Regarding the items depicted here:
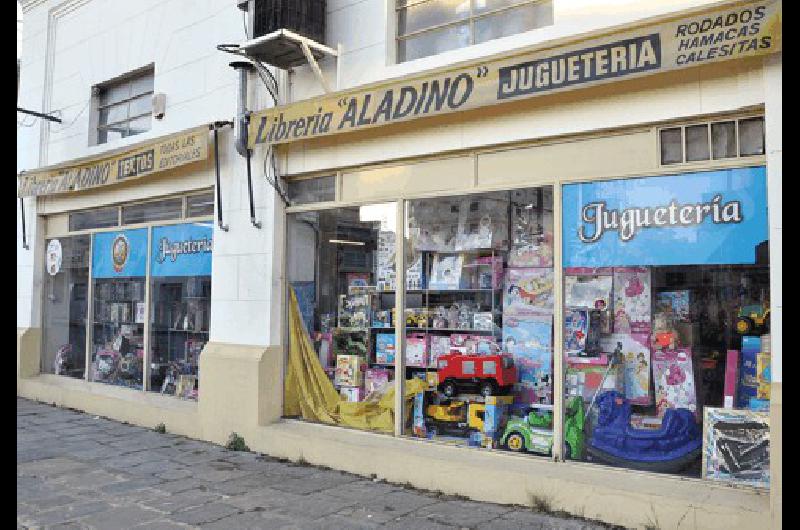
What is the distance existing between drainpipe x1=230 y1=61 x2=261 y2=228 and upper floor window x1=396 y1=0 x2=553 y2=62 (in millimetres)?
1983

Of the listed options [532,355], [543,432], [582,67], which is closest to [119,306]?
[532,355]

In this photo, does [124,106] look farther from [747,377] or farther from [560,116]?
[747,377]

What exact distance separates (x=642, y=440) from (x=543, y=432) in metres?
0.84

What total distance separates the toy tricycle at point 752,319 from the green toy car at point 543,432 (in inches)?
55.8

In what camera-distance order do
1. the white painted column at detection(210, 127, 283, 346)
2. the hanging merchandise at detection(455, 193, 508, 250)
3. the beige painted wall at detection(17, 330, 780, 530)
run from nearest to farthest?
the beige painted wall at detection(17, 330, 780, 530)
the hanging merchandise at detection(455, 193, 508, 250)
the white painted column at detection(210, 127, 283, 346)

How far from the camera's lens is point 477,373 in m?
6.43

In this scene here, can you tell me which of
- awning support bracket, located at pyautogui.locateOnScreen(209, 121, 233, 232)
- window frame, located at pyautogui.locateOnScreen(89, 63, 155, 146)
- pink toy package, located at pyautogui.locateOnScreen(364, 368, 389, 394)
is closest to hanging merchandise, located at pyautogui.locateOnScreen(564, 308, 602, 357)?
pink toy package, located at pyautogui.locateOnScreen(364, 368, 389, 394)

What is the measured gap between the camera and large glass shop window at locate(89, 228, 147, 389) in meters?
9.86

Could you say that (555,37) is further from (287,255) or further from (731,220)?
(287,255)

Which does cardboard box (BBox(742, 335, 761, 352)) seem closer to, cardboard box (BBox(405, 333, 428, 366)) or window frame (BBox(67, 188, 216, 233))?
cardboard box (BBox(405, 333, 428, 366))

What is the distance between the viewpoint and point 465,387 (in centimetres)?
653
